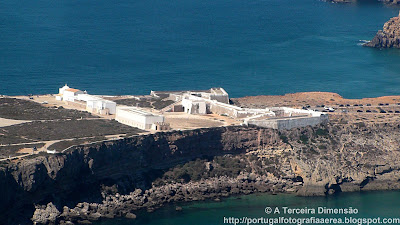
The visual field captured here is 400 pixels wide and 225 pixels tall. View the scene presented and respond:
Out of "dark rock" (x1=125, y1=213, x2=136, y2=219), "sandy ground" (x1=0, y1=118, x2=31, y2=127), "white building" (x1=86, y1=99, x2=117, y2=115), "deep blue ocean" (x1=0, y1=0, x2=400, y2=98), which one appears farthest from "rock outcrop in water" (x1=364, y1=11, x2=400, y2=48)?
"dark rock" (x1=125, y1=213, x2=136, y2=219)

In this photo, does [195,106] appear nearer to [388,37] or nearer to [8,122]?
[8,122]

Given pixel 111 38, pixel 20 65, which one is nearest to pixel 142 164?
pixel 20 65

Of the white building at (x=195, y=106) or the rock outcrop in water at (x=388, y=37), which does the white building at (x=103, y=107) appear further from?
the rock outcrop in water at (x=388, y=37)

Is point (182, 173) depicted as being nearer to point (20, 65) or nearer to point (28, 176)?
point (28, 176)

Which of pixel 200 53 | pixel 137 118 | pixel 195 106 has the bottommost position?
pixel 137 118

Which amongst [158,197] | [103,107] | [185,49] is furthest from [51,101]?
[185,49]

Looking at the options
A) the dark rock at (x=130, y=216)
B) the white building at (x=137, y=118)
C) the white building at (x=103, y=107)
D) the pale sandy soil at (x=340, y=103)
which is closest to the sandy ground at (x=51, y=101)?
the white building at (x=103, y=107)

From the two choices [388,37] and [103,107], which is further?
[388,37]
